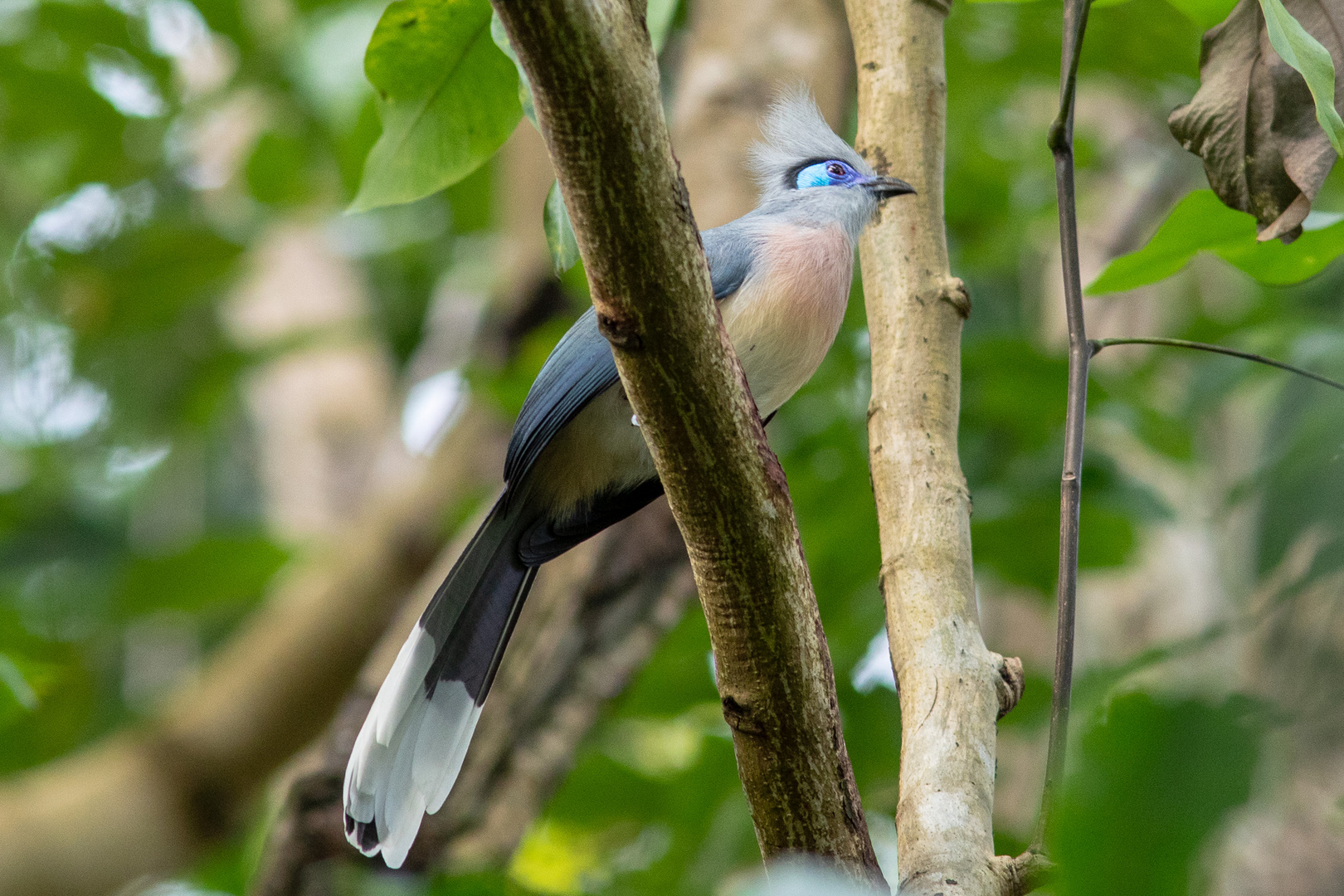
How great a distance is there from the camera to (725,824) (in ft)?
10.9

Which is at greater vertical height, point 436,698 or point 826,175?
point 826,175

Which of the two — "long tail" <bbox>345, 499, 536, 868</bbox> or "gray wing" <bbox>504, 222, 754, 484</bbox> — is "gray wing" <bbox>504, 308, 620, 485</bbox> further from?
"long tail" <bbox>345, 499, 536, 868</bbox>

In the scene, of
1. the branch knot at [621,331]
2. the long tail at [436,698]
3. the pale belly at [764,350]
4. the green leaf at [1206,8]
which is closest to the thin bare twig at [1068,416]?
the green leaf at [1206,8]

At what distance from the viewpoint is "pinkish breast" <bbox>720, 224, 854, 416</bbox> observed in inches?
85.6

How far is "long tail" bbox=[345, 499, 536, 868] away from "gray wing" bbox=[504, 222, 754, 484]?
0.52ft

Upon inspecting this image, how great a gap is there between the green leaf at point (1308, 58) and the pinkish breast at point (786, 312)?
1.00 metres

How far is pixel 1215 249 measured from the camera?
1.80 meters

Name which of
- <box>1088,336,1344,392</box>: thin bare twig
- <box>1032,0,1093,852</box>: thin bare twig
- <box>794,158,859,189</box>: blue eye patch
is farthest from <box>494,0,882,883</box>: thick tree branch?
<box>794,158,859,189</box>: blue eye patch

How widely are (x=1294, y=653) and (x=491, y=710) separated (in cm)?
278

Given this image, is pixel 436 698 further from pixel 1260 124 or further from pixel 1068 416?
pixel 1260 124

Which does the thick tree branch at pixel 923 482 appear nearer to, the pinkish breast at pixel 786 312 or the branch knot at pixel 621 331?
the pinkish breast at pixel 786 312

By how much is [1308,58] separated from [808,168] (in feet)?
4.73

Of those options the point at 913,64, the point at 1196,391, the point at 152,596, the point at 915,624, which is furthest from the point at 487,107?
the point at 152,596

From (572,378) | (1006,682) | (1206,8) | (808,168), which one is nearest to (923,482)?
(1006,682)
